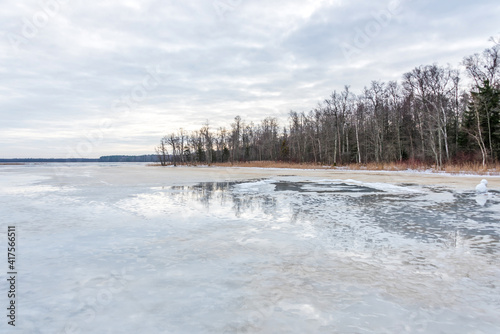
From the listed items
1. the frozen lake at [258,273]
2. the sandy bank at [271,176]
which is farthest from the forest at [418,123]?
the frozen lake at [258,273]

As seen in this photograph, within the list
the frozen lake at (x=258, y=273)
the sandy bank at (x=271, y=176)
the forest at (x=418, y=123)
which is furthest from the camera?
the forest at (x=418, y=123)

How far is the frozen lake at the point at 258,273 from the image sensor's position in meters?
2.43

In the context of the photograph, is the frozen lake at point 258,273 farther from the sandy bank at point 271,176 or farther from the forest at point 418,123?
the forest at point 418,123

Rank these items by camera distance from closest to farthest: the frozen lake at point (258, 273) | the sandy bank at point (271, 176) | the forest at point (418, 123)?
the frozen lake at point (258, 273)
the sandy bank at point (271, 176)
the forest at point (418, 123)

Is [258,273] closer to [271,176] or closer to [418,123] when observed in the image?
[271,176]

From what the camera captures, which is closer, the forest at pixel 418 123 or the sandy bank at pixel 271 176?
the sandy bank at pixel 271 176

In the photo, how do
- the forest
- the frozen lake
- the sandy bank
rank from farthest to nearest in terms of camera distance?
the forest, the sandy bank, the frozen lake

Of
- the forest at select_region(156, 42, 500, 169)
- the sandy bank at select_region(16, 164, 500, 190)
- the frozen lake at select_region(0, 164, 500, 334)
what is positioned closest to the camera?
the frozen lake at select_region(0, 164, 500, 334)

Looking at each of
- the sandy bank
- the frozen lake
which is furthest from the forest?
the frozen lake

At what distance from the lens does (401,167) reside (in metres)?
26.8

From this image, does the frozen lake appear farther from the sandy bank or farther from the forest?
the forest

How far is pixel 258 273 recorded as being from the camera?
137 inches

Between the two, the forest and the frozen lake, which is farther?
the forest

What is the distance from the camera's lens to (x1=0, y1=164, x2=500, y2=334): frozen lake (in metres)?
2.43
